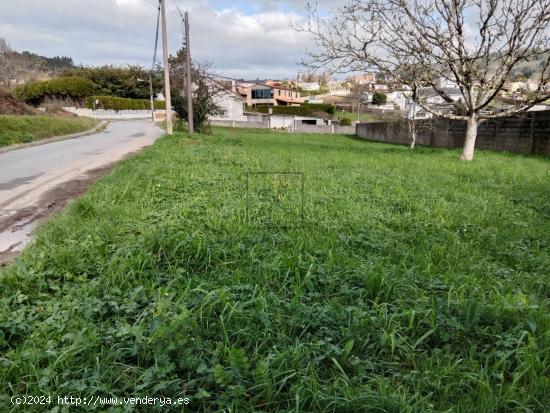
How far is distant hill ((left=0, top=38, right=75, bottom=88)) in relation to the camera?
4528cm

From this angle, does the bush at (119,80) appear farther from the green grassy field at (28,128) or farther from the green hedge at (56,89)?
the green grassy field at (28,128)

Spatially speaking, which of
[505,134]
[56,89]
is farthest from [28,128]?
[56,89]

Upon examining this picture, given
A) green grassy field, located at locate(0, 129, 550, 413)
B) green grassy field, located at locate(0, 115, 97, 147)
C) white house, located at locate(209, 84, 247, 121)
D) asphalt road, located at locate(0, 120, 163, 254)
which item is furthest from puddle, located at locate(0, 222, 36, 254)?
white house, located at locate(209, 84, 247, 121)

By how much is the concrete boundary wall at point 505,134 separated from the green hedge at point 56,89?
1800 inches

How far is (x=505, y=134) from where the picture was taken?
1498cm

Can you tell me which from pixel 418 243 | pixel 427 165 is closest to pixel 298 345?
pixel 418 243

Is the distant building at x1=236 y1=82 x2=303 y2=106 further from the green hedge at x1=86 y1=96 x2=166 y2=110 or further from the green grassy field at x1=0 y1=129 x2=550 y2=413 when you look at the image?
the green grassy field at x1=0 y1=129 x2=550 y2=413

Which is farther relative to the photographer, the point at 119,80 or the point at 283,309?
the point at 119,80

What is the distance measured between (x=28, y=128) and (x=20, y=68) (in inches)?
1572

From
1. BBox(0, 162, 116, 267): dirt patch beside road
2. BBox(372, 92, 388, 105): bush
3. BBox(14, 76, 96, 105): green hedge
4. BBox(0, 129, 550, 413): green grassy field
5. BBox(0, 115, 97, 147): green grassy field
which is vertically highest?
BBox(14, 76, 96, 105): green hedge

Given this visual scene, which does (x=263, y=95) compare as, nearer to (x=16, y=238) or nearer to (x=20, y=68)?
(x=20, y=68)

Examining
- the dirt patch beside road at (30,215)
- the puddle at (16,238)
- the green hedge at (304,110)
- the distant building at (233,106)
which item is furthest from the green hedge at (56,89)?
the puddle at (16,238)

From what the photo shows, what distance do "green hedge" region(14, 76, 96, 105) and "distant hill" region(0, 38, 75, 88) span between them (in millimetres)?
2013

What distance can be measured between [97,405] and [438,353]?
179 cm
